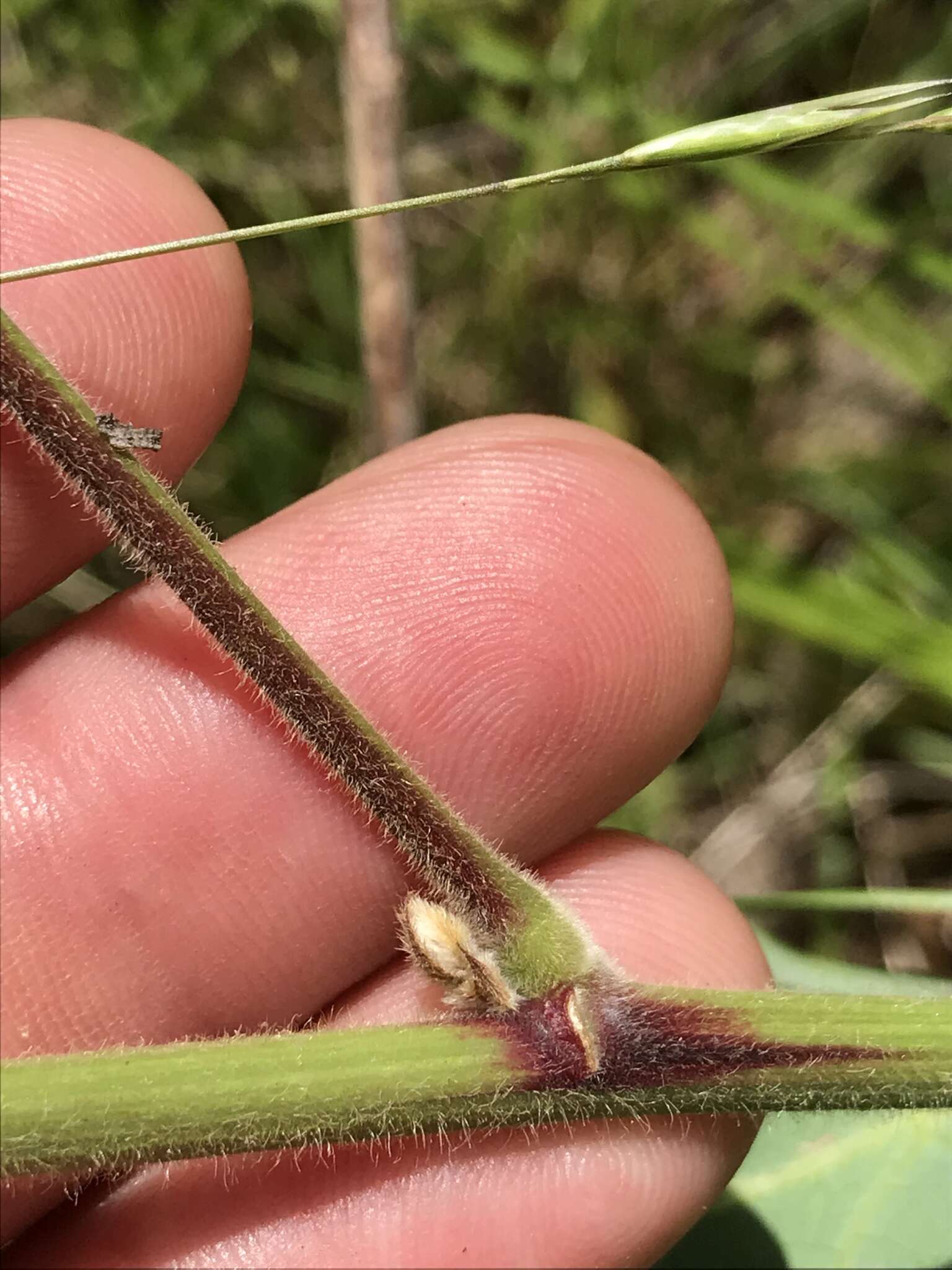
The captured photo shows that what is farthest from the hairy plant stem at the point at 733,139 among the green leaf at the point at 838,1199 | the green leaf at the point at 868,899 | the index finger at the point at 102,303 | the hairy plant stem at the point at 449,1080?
the green leaf at the point at 838,1199

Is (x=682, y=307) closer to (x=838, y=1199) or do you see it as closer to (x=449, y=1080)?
(x=838, y=1199)

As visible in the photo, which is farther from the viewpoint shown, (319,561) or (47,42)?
(47,42)

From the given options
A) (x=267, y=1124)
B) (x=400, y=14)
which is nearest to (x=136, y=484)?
(x=267, y=1124)

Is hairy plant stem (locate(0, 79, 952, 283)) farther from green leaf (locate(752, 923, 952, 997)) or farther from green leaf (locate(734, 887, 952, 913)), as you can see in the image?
green leaf (locate(752, 923, 952, 997))

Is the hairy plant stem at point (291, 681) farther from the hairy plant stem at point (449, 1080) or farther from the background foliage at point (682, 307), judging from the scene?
the background foliage at point (682, 307)

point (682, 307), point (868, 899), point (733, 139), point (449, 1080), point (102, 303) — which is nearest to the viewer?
point (733, 139)

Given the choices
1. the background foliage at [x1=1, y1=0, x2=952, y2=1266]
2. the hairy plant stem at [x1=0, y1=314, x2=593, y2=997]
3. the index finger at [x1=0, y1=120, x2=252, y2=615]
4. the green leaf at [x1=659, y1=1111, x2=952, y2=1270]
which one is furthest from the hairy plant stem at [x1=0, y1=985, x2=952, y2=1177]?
the background foliage at [x1=1, y1=0, x2=952, y2=1266]

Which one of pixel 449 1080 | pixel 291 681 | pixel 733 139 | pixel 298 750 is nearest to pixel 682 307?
pixel 298 750

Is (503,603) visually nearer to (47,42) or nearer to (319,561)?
(319,561)
